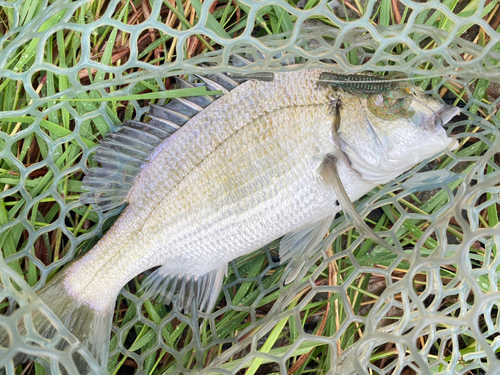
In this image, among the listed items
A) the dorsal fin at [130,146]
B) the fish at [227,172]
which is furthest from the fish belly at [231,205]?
the dorsal fin at [130,146]

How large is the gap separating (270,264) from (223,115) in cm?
77

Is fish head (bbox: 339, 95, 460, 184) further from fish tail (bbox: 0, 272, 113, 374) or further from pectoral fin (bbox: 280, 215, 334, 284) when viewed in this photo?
fish tail (bbox: 0, 272, 113, 374)

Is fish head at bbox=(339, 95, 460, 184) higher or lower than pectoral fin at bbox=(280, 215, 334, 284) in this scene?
higher

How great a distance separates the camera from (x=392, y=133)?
1.57m

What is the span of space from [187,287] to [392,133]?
3.55ft

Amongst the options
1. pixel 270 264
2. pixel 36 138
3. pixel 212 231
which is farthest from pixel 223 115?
pixel 36 138

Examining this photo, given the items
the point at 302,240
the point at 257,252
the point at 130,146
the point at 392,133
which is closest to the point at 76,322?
the point at 130,146

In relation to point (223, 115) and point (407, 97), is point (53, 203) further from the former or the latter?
point (407, 97)

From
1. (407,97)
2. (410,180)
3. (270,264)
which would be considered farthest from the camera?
(270,264)

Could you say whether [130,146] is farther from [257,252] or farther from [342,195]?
[342,195]

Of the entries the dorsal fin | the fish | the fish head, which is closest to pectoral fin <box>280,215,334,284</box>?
the fish

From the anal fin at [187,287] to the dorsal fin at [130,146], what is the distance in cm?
39

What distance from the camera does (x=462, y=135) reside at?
183cm

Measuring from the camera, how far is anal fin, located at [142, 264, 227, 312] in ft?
5.98
